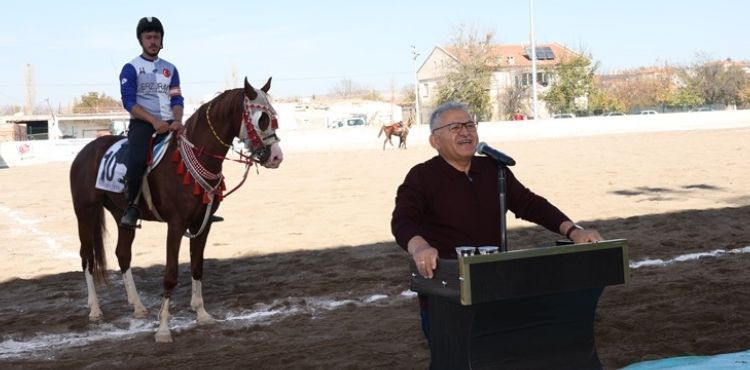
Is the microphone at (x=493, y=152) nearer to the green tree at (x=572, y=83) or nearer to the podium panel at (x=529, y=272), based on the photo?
the podium panel at (x=529, y=272)

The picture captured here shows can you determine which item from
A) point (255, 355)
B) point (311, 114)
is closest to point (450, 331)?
point (255, 355)

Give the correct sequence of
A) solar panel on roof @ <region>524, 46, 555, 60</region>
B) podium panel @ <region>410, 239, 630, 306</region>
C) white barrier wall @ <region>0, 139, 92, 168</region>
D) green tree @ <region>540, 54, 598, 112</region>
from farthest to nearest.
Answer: solar panel on roof @ <region>524, 46, 555, 60</region>
green tree @ <region>540, 54, 598, 112</region>
white barrier wall @ <region>0, 139, 92, 168</region>
podium panel @ <region>410, 239, 630, 306</region>

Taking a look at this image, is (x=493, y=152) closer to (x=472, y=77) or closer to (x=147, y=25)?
(x=147, y=25)

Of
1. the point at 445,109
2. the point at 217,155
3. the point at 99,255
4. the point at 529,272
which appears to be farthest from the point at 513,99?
the point at 529,272

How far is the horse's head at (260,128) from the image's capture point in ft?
20.7

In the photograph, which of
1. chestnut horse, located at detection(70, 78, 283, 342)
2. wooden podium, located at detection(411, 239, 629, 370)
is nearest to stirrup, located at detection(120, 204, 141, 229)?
chestnut horse, located at detection(70, 78, 283, 342)

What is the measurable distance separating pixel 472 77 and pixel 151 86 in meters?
70.1

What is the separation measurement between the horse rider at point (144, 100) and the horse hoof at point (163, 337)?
1.17 m

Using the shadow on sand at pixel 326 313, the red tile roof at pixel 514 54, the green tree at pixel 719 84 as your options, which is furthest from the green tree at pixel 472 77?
the shadow on sand at pixel 326 313

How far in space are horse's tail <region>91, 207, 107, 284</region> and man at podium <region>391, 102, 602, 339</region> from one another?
4896 mm

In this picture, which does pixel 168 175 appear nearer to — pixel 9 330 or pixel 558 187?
pixel 9 330

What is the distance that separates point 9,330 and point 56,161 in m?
32.2

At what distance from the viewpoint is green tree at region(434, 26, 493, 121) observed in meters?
75.2

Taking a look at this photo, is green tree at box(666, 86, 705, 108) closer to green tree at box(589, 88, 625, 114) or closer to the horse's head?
green tree at box(589, 88, 625, 114)
